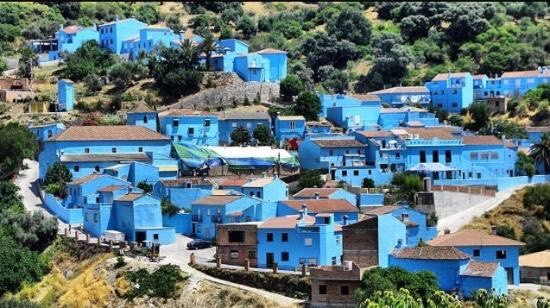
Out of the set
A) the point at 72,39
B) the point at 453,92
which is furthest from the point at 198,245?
the point at 72,39

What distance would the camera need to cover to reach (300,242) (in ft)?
176

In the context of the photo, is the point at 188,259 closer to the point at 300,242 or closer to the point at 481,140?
the point at 300,242

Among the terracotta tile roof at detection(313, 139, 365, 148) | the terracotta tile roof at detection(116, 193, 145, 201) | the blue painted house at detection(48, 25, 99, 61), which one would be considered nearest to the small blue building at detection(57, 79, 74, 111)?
the blue painted house at detection(48, 25, 99, 61)

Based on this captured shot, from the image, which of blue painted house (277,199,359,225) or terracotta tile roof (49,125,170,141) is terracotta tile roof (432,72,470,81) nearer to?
terracotta tile roof (49,125,170,141)

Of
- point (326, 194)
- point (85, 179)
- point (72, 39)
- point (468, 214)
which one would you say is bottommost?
point (468, 214)

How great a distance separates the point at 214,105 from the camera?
77.1 m

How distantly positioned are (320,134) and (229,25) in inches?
1330

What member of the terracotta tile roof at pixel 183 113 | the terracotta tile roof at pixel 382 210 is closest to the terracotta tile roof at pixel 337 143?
the terracotta tile roof at pixel 183 113

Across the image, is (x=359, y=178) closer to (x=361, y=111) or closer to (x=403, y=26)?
(x=361, y=111)

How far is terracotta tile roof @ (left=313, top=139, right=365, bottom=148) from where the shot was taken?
66.6m

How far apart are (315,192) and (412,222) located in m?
5.16

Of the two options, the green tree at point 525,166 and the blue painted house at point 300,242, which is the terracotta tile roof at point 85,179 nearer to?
the blue painted house at point 300,242

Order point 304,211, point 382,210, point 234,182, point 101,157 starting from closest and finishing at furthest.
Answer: point 304,211, point 382,210, point 234,182, point 101,157

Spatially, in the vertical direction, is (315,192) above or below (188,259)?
above
